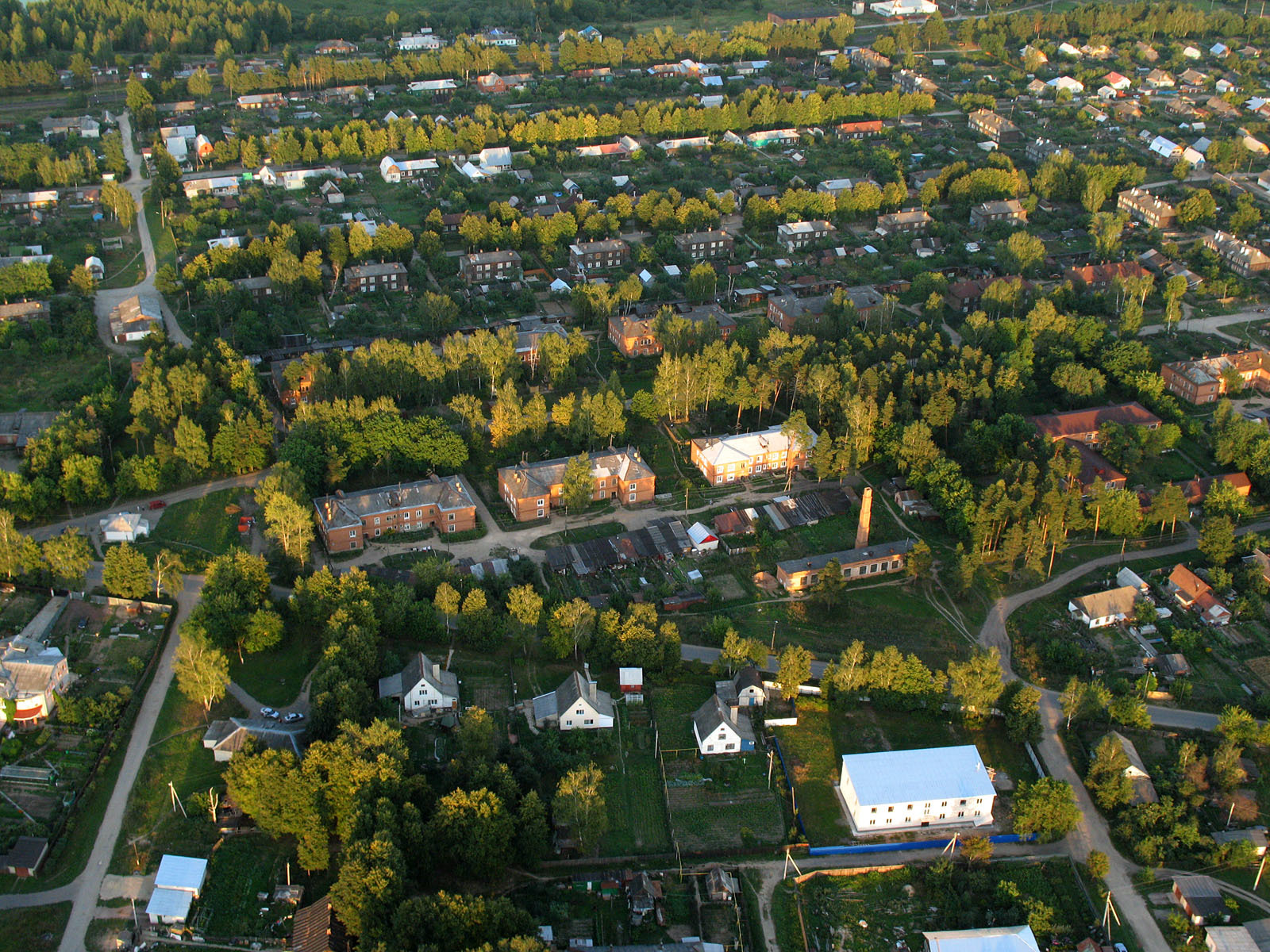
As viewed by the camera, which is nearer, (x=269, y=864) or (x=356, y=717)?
(x=269, y=864)

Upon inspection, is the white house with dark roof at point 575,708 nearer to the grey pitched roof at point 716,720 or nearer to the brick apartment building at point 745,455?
the grey pitched roof at point 716,720

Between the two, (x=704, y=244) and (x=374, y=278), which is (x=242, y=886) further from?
(x=704, y=244)

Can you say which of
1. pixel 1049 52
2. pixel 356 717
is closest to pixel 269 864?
pixel 356 717

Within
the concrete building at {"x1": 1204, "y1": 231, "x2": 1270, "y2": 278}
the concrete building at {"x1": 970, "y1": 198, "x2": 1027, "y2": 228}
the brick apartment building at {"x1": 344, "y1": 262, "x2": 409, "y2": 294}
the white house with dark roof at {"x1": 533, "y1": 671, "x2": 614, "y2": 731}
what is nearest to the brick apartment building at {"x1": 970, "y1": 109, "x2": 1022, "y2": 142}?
the concrete building at {"x1": 970, "y1": 198, "x2": 1027, "y2": 228}

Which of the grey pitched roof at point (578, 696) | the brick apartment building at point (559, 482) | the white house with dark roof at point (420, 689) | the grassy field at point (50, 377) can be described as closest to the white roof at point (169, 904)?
the white house with dark roof at point (420, 689)

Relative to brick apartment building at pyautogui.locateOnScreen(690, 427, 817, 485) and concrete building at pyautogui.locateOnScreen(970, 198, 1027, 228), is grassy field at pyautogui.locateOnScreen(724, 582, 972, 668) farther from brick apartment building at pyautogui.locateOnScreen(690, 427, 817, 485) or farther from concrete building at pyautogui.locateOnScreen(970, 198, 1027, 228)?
concrete building at pyautogui.locateOnScreen(970, 198, 1027, 228)

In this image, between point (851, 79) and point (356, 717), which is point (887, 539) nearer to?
point (356, 717)
